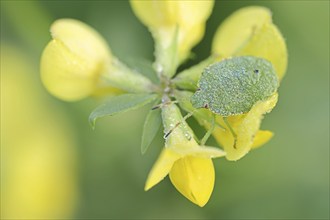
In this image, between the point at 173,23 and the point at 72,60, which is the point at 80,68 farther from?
the point at 173,23

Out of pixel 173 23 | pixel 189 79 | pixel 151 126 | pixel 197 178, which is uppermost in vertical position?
pixel 173 23

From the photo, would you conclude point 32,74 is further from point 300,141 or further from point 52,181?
point 300,141

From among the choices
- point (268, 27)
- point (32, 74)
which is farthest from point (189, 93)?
point (32, 74)

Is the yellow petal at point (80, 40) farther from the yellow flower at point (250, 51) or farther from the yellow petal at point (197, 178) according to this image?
the yellow petal at point (197, 178)

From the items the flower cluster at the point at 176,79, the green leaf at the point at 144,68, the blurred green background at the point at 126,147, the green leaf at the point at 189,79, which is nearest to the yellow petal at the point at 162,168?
the flower cluster at the point at 176,79

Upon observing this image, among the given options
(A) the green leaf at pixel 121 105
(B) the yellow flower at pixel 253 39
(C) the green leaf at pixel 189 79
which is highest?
(B) the yellow flower at pixel 253 39

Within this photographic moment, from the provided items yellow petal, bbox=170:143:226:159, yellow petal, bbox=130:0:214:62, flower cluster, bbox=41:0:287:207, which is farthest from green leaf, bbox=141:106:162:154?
yellow petal, bbox=130:0:214:62

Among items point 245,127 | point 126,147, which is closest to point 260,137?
point 245,127
